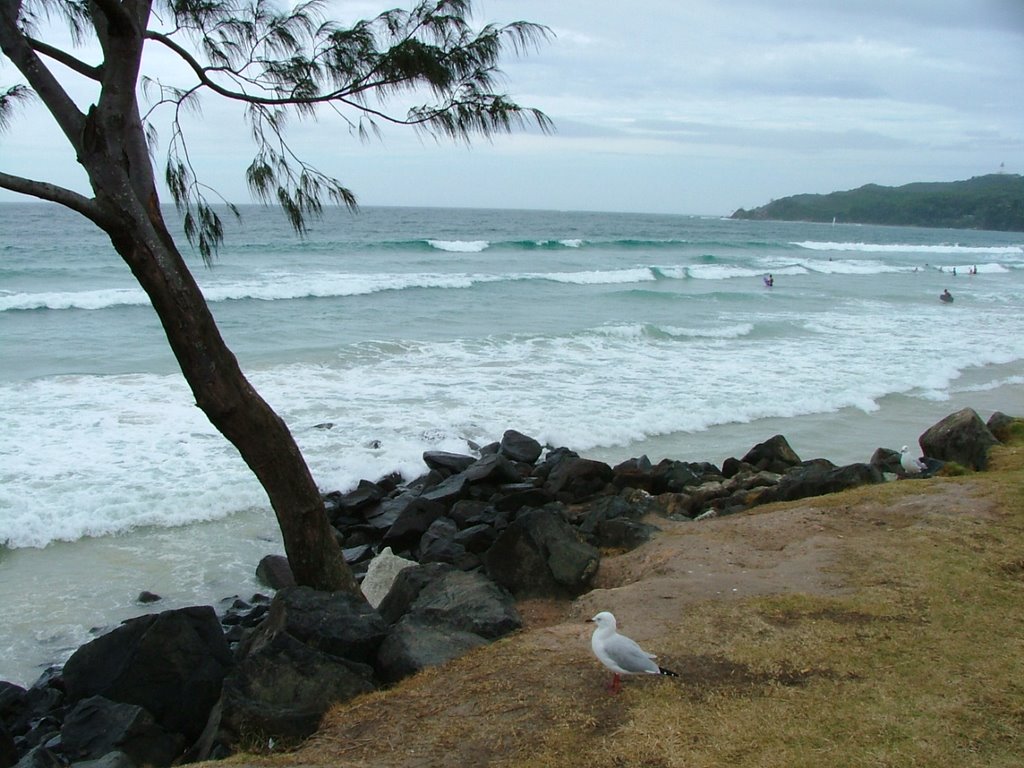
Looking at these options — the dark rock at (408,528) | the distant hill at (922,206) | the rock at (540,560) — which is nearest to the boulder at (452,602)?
the rock at (540,560)

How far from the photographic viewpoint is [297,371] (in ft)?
55.2

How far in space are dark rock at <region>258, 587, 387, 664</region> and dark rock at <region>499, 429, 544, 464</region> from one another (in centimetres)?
558

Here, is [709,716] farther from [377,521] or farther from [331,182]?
[377,521]

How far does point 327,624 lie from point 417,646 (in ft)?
1.89

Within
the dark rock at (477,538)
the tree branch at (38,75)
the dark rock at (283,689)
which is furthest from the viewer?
the dark rock at (477,538)

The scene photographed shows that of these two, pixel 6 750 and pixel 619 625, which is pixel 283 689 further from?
pixel 619 625

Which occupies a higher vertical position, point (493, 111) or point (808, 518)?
point (493, 111)

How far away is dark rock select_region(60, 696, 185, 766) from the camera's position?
5.10 m

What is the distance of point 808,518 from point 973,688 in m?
3.29

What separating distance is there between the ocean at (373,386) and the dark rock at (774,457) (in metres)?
1.55

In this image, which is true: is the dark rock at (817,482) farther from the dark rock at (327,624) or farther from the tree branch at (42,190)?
the tree branch at (42,190)

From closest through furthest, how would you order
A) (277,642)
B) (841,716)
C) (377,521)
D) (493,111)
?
1. (841,716)
2. (277,642)
3. (493,111)
4. (377,521)

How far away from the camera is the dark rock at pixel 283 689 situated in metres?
4.58

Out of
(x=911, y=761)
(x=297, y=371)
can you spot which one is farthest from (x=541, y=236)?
(x=911, y=761)
